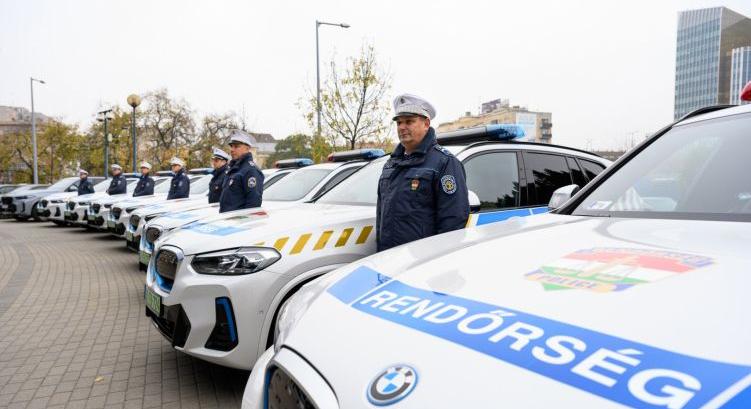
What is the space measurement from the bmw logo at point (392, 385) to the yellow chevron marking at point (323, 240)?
7.42ft

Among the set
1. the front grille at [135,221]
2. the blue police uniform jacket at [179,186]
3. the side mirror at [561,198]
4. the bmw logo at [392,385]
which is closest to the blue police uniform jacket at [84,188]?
the blue police uniform jacket at [179,186]

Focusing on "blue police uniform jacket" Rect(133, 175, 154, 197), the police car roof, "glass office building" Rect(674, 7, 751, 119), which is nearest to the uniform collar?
the police car roof

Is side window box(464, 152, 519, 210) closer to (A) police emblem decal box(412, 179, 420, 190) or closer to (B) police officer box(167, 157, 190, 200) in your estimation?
(A) police emblem decal box(412, 179, 420, 190)

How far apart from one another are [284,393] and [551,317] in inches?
29.9

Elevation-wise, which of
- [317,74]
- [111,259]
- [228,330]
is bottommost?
[111,259]

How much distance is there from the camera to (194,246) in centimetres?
329

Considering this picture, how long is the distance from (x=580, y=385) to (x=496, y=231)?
47.5 inches

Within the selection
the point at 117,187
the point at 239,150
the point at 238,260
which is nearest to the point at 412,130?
the point at 238,260

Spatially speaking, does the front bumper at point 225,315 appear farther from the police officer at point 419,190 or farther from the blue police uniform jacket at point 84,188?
the blue police uniform jacket at point 84,188

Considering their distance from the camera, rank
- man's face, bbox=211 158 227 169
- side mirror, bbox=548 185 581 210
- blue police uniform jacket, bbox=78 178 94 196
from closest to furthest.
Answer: side mirror, bbox=548 185 581 210 → man's face, bbox=211 158 227 169 → blue police uniform jacket, bbox=78 178 94 196

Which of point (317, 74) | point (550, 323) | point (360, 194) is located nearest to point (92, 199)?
point (317, 74)

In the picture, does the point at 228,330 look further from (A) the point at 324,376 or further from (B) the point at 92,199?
(B) the point at 92,199

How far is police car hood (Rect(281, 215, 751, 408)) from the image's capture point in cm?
82

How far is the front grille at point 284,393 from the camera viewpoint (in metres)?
1.26
